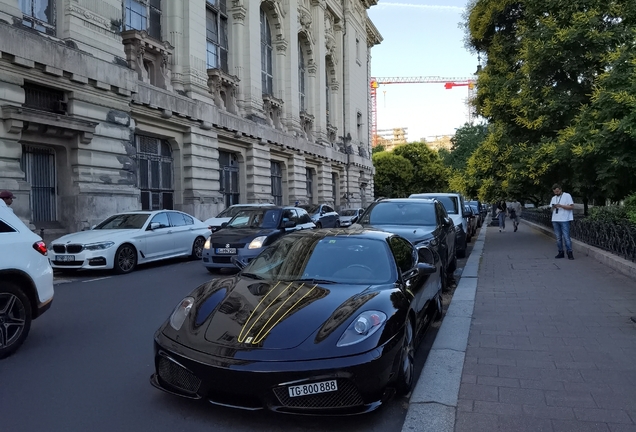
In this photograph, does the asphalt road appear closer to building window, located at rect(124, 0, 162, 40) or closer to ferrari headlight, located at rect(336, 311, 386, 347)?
ferrari headlight, located at rect(336, 311, 386, 347)

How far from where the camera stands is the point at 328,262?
15.9 ft

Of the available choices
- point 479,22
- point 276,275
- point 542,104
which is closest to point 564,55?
point 542,104

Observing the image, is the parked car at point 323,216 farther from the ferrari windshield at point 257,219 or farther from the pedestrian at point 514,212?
the pedestrian at point 514,212

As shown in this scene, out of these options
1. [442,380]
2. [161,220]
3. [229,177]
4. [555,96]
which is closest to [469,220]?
[555,96]

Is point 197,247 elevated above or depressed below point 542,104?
below

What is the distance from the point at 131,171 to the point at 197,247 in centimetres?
569

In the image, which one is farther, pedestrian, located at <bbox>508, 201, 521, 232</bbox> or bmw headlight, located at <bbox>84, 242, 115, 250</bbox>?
pedestrian, located at <bbox>508, 201, 521, 232</bbox>

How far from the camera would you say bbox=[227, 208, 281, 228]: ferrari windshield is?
12.3 metres

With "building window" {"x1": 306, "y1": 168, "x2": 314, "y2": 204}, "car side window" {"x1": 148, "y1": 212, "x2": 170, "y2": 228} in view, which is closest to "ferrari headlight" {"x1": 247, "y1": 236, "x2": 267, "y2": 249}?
"car side window" {"x1": 148, "y1": 212, "x2": 170, "y2": 228}

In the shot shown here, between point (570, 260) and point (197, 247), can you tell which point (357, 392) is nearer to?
point (570, 260)

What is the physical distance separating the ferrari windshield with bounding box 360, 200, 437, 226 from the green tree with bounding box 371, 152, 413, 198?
5569cm

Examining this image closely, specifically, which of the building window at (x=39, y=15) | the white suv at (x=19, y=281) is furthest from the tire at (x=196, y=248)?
the white suv at (x=19, y=281)

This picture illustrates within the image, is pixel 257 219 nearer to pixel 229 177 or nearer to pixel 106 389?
pixel 106 389

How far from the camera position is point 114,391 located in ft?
13.4
